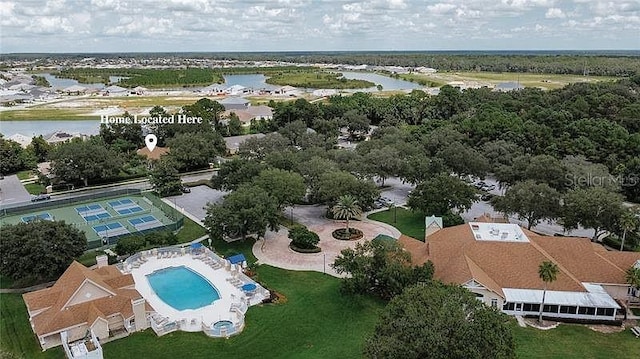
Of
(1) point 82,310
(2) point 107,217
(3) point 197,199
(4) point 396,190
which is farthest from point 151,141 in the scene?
(1) point 82,310

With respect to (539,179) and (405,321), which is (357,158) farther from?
(405,321)

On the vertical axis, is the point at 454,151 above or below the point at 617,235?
above

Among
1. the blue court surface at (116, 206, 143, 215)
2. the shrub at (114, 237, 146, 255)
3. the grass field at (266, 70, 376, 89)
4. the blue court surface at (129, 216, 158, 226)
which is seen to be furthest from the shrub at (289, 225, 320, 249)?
the grass field at (266, 70, 376, 89)

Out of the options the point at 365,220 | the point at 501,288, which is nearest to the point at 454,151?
the point at 365,220

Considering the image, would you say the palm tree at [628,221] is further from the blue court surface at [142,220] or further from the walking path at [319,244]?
the blue court surface at [142,220]

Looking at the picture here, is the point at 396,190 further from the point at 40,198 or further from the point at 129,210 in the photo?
the point at 40,198

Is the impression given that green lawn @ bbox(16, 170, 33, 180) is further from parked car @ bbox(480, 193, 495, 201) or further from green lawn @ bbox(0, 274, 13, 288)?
parked car @ bbox(480, 193, 495, 201)
